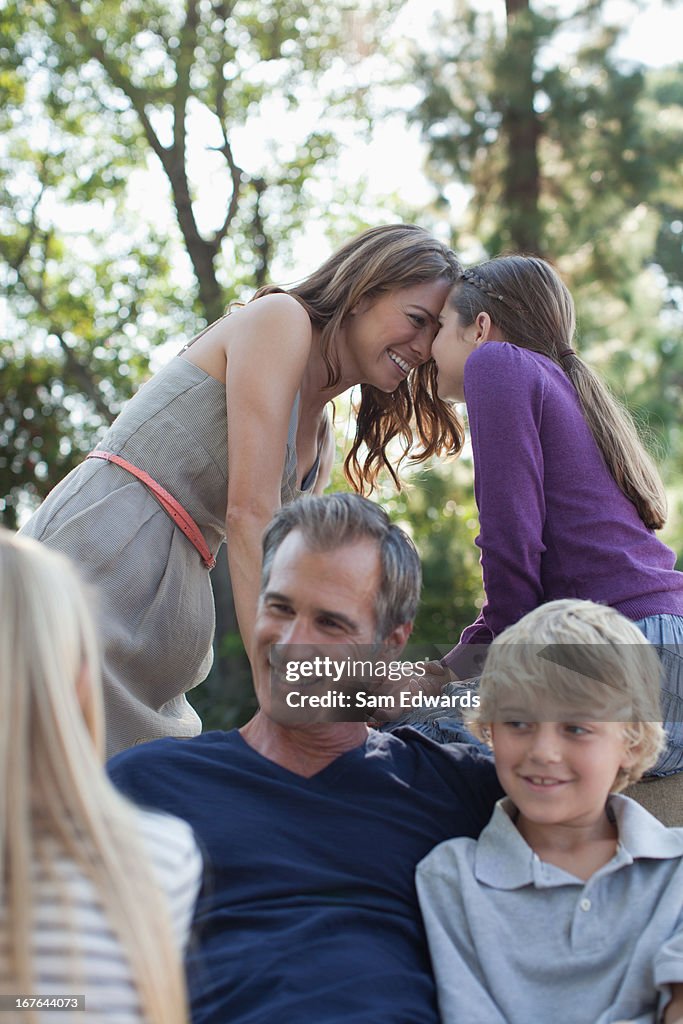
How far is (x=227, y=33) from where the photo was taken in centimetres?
979

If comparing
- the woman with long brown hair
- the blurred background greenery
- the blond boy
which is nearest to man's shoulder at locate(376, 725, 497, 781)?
the blond boy

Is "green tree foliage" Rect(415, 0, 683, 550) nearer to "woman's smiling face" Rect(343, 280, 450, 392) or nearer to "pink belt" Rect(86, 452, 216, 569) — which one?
"woman's smiling face" Rect(343, 280, 450, 392)

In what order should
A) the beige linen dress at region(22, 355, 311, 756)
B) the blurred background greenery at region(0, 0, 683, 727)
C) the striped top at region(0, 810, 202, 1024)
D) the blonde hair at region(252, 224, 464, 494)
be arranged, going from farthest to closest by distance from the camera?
1. the blurred background greenery at region(0, 0, 683, 727)
2. the blonde hair at region(252, 224, 464, 494)
3. the beige linen dress at region(22, 355, 311, 756)
4. the striped top at region(0, 810, 202, 1024)

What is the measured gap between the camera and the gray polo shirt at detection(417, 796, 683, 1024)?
162cm

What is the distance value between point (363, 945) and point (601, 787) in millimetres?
418

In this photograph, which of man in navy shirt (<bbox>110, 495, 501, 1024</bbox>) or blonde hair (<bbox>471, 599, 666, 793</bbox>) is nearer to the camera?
man in navy shirt (<bbox>110, 495, 501, 1024</bbox>)

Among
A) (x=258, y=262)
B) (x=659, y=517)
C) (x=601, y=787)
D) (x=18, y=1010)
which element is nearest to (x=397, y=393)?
(x=659, y=517)

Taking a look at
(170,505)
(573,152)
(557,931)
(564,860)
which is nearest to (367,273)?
(170,505)

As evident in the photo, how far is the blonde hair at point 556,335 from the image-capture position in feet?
7.52

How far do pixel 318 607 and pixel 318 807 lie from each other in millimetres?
Result: 308

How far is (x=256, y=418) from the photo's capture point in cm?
243

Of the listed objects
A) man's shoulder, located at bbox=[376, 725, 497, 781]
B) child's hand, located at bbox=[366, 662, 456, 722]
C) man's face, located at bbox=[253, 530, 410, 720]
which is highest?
man's face, located at bbox=[253, 530, 410, 720]

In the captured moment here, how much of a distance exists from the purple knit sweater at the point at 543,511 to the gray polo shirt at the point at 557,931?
504 millimetres

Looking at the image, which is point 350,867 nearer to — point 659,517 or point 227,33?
point 659,517
